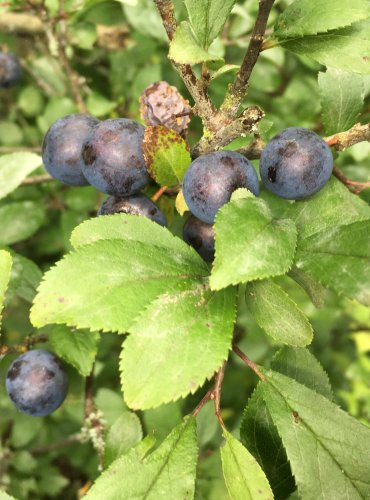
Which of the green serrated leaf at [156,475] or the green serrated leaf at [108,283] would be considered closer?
the green serrated leaf at [108,283]

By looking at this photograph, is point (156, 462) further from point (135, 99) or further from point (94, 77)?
point (94, 77)

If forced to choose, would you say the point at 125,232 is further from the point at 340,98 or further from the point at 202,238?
the point at 340,98

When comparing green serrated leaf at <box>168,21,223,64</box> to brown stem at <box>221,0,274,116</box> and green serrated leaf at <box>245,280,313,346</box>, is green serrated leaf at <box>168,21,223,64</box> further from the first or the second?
green serrated leaf at <box>245,280,313,346</box>

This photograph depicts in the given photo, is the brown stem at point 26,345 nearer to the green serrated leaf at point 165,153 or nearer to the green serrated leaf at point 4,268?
the green serrated leaf at point 4,268

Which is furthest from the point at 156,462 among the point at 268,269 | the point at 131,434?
the point at 268,269

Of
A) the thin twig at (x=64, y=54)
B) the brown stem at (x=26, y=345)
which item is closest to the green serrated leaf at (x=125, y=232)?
the brown stem at (x=26, y=345)

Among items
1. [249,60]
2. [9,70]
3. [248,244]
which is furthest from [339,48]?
[9,70]
